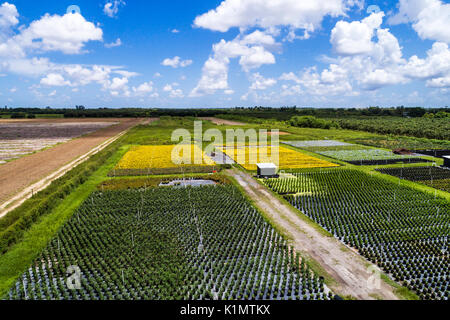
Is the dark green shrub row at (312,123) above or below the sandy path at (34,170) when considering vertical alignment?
above

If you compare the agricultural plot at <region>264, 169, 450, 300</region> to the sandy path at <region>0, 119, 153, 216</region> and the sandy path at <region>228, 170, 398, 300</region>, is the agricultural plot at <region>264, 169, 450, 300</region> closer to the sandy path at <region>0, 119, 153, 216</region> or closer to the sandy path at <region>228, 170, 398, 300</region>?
the sandy path at <region>228, 170, 398, 300</region>

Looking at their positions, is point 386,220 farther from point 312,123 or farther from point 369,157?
point 312,123

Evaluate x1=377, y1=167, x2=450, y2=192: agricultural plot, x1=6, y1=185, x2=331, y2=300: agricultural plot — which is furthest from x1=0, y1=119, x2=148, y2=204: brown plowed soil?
x1=377, y1=167, x2=450, y2=192: agricultural plot

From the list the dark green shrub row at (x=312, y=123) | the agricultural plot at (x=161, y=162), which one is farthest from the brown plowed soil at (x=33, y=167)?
the dark green shrub row at (x=312, y=123)

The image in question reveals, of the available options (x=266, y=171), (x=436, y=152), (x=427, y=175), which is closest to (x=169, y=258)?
(x=266, y=171)

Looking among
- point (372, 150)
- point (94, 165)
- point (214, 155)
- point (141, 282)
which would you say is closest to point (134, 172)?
point (94, 165)

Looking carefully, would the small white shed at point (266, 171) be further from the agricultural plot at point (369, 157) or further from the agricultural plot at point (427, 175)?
the agricultural plot at point (369, 157)
